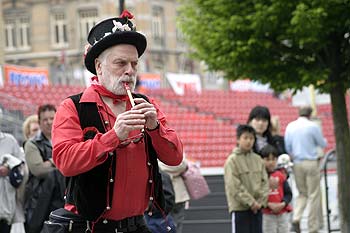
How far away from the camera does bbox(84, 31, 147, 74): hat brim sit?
5.23 metres

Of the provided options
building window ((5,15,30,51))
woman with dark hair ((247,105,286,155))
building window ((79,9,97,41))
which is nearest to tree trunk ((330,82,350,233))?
woman with dark hair ((247,105,286,155))

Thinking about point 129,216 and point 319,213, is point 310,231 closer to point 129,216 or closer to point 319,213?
point 319,213

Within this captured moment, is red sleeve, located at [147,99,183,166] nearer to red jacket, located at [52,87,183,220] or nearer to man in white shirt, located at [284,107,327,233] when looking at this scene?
red jacket, located at [52,87,183,220]

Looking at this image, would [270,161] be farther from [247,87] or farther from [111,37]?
[247,87]

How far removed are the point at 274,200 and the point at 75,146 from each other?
616 centimetres

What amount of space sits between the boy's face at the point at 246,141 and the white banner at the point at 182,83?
1047 inches

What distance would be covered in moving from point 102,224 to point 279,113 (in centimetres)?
3103

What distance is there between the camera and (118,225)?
5.21 meters

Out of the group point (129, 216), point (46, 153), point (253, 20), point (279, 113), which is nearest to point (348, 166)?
point (253, 20)

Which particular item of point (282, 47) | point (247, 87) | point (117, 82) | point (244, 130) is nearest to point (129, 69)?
point (117, 82)

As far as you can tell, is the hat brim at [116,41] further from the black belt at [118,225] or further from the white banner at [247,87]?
the white banner at [247,87]

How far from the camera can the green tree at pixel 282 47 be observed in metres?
11.5

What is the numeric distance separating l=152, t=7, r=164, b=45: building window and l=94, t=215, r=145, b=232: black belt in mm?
59552

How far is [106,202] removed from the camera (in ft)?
16.9
